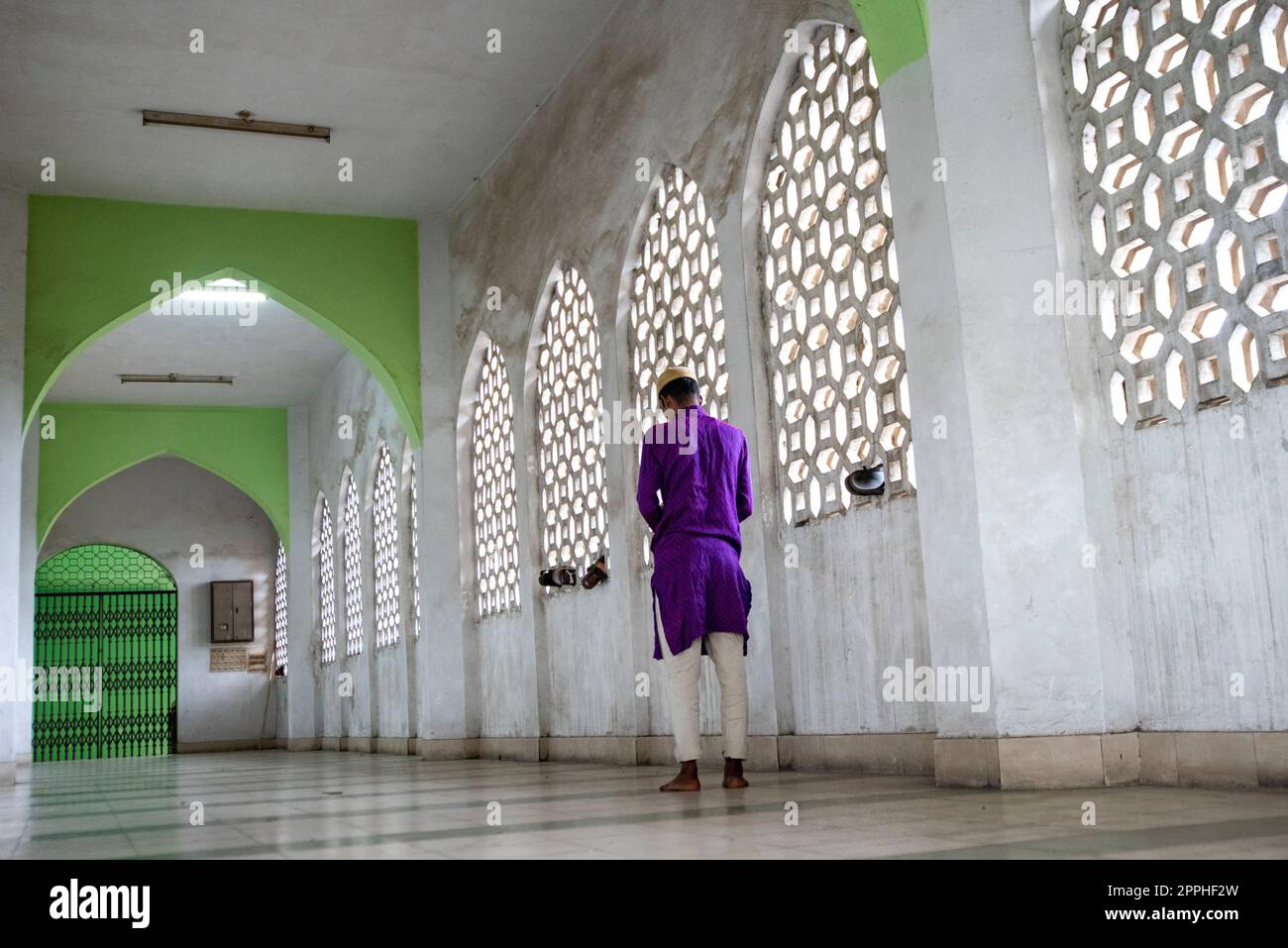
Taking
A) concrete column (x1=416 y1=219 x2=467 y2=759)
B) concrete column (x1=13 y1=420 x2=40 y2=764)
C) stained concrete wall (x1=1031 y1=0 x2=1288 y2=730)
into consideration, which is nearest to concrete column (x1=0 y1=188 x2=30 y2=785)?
concrete column (x1=416 y1=219 x2=467 y2=759)

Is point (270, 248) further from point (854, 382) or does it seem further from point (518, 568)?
point (854, 382)

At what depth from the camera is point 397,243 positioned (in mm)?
13039

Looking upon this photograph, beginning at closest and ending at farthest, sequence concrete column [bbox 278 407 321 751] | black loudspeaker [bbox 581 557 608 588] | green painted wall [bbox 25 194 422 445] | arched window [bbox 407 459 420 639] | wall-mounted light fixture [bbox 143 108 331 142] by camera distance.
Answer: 1. black loudspeaker [bbox 581 557 608 588]
2. wall-mounted light fixture [bbox 143 108 331 142]
3. green painted wall [bbox 25 194 422 445]
4. arched window [bbox 407 459 420 639]
5. concrete column [bbox 278 407 321 751]

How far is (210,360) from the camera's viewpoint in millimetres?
17094

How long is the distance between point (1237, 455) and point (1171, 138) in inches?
47.6

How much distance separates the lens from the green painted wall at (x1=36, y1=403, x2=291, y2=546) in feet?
59.9

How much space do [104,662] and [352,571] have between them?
795 centimetres

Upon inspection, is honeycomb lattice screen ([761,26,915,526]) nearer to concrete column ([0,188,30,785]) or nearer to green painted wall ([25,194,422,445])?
green painted wall ([25,194,422,445])

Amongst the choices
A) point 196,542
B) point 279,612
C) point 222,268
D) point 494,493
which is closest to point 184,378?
point 196,542

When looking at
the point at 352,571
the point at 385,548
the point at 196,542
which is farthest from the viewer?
the point at 196,542

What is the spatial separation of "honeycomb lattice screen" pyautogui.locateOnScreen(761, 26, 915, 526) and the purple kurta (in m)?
0.98

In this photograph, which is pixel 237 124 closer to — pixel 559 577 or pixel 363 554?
pixel 559 577

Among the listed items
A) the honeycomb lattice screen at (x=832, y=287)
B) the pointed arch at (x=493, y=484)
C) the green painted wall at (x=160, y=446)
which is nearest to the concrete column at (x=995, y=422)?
the honeycomb lattice screen at (x=832, y=287)
